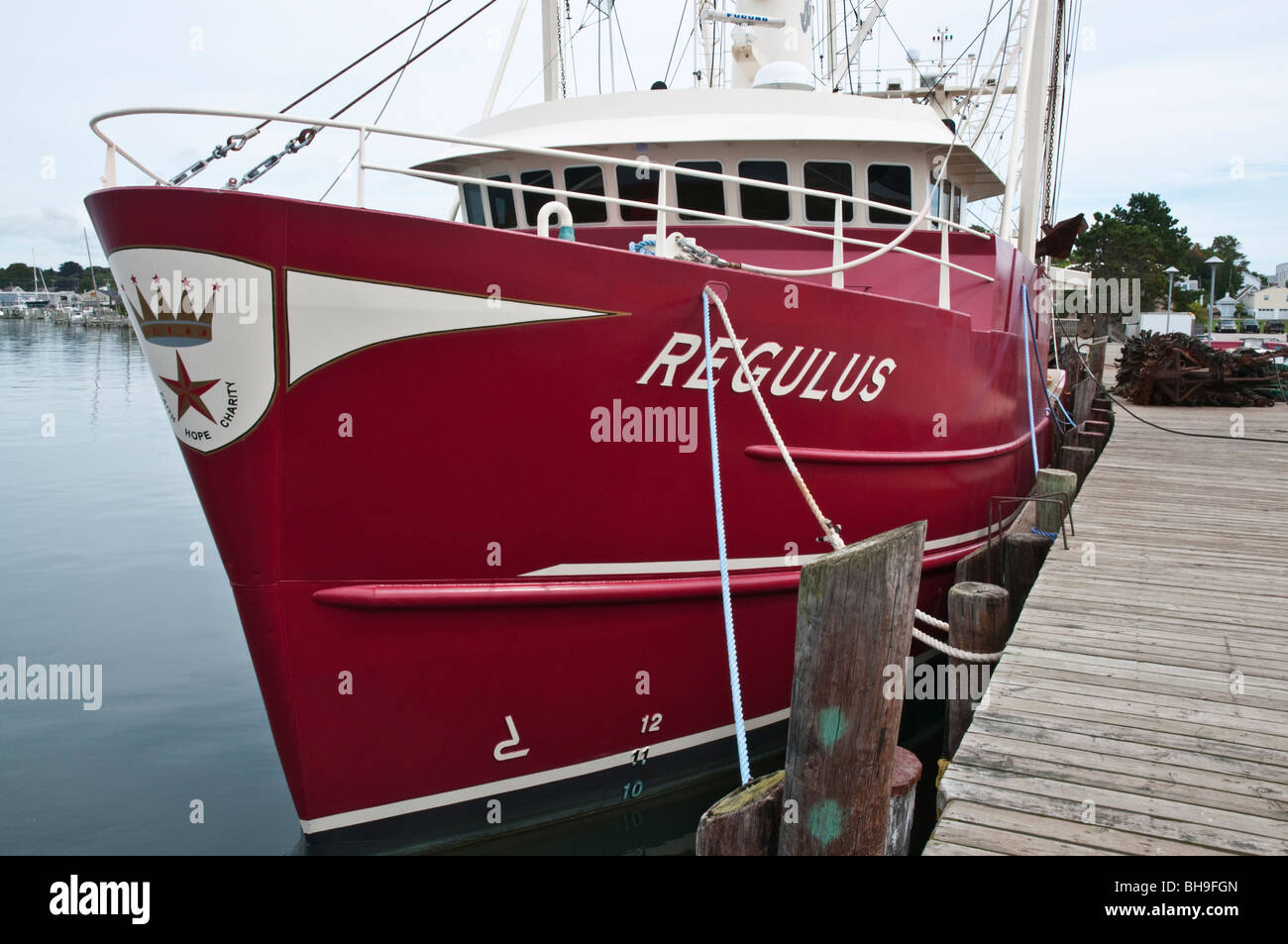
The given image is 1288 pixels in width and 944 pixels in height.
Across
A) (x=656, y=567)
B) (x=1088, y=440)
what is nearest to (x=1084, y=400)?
(x=1088, y=440)

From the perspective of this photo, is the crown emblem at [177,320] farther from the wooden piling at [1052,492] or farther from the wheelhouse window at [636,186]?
the wooden piling at [1052,492]

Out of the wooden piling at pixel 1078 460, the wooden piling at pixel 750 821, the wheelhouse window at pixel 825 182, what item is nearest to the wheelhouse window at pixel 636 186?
the wheelhouse window at pixel 825 182

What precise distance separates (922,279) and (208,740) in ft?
19.7

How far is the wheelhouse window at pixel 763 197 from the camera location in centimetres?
691

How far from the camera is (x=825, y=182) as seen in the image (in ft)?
23.1

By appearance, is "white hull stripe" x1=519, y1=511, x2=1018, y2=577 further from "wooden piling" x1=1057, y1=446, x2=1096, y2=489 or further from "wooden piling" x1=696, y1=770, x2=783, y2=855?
"wooden piling" x1=1057, y1=446, x2=1096, y2=489

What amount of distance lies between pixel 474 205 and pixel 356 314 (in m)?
4.03

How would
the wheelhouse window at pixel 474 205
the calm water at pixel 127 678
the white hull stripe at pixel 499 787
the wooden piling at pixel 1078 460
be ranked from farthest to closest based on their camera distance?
the wooden piling at pixel 1078 460 → the wheelhouse window at pixel 474 205 → the calm water at pixel 127 678 → the white hull stripe at pixel 499 787

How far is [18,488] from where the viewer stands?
14.8m

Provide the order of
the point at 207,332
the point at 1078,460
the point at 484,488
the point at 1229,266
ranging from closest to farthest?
the point at 207,332, the point at 484,488, the point at 1078,460, the point at 1229,266

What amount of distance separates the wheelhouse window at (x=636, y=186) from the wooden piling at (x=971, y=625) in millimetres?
3415

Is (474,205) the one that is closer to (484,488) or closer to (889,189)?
(889,189)
